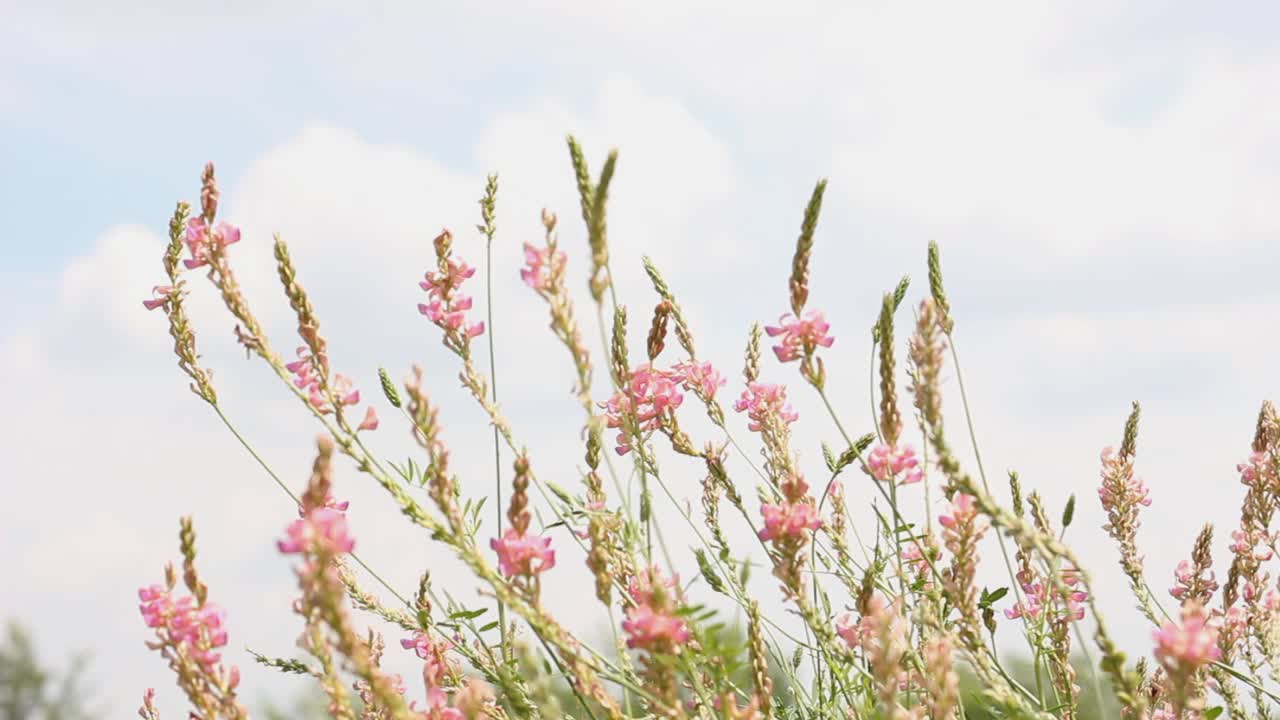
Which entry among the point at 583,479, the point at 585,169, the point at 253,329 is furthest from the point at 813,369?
the point at 253,329

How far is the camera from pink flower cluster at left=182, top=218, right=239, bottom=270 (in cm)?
306

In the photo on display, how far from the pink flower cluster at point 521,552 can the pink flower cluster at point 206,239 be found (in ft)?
4.13

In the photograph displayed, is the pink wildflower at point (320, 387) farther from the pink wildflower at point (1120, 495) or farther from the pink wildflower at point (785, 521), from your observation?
the pink wildflower at point (1120, 495)

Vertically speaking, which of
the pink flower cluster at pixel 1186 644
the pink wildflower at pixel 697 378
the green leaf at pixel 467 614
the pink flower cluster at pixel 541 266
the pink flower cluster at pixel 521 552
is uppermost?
the pink wildflower at pixel 697 378

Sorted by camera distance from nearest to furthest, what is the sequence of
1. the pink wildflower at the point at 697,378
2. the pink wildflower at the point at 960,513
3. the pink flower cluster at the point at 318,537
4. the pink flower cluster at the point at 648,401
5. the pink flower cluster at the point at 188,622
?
the pink flower cluster at the point at 318,537 → the pink flower cluster at the point at 188,622 → the pink wildflower at the point at 960,513 → the pink flower cluster at the point at 648,401 → the pink wildflower at the point at 697,378

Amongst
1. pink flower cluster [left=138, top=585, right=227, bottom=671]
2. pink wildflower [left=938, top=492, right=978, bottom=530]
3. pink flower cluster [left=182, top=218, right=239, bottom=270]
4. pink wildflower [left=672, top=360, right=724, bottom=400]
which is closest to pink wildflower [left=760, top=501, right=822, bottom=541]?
pink wildflower [left=938, top=492, right=978, bottom=530]

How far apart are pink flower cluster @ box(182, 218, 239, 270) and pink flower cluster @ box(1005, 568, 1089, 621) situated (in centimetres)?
202

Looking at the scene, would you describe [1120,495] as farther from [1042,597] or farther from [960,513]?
[960,513]

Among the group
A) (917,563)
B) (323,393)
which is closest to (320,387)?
(323,393)

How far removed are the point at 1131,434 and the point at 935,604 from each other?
153 cm

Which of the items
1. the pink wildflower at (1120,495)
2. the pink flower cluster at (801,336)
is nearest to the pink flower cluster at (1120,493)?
the pink wildflower at (1120,495)

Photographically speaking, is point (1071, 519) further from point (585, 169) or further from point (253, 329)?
point (253, 329)

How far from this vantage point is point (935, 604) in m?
3.05

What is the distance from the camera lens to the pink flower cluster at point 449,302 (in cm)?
322
